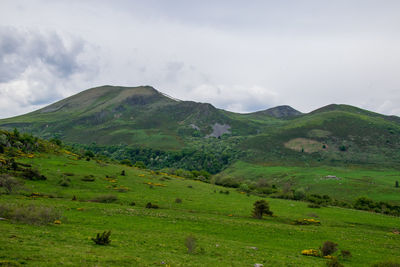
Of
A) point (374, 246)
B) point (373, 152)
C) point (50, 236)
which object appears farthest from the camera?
point (373, 152)

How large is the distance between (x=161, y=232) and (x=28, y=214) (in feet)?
43.4

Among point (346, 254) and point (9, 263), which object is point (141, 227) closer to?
point (9, 263)

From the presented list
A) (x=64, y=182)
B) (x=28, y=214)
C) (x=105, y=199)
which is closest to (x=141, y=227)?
(x=28, y=214)

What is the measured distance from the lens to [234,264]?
1936cm

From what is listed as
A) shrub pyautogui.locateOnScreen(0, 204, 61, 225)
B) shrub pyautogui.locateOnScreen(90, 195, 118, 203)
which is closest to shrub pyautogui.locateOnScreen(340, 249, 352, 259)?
shrub pyautogui.locateOnScreen(0, 204, 61, 225)

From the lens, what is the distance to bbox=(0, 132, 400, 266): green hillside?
18.3 meters

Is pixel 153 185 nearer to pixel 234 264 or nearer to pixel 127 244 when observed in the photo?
pixel 127 244

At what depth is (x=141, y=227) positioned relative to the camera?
29.7 m

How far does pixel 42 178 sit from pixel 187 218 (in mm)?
29672

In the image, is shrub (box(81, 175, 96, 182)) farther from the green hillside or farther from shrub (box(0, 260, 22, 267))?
shrub (box(0, 260, 22, 267))

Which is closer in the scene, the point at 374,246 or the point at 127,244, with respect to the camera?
the point at 127,244

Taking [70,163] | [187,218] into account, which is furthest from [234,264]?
[70,163]

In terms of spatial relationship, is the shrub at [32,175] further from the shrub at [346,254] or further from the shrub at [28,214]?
the shrub at [346,254]

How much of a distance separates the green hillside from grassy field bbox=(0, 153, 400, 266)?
0.30ft
